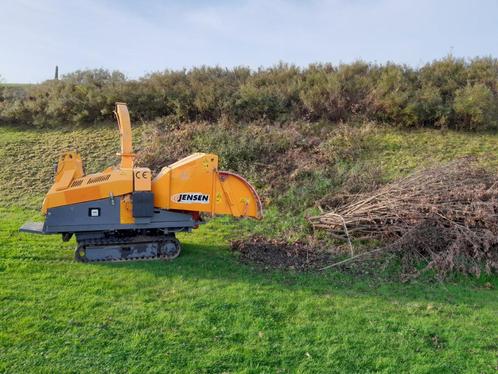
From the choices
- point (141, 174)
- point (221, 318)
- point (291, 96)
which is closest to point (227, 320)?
point (221, 318)

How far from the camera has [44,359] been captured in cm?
443

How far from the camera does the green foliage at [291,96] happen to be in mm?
13289

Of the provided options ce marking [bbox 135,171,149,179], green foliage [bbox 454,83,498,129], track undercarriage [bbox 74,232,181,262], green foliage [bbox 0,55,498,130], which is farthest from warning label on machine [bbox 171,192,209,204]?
green foliage [bbox 454,83,498,129]

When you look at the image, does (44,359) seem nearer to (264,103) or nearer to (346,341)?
(346,341)

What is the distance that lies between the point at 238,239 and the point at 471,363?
4.78m

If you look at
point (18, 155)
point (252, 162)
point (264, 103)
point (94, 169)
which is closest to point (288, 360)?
point (252, 162)

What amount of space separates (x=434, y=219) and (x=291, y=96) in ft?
26.2

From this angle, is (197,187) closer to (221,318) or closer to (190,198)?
(190,198)

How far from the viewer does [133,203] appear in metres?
6.94

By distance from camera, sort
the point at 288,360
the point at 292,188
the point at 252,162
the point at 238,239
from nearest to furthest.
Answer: the point at 288,360
the point at 238,239
the point at 292,188
the point at 252,162

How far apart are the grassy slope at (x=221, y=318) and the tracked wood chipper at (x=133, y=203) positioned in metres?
0.37

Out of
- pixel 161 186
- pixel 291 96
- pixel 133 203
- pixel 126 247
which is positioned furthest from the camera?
pixel 291 96

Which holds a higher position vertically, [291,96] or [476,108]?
[291,96]

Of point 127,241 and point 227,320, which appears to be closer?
point 227,320
